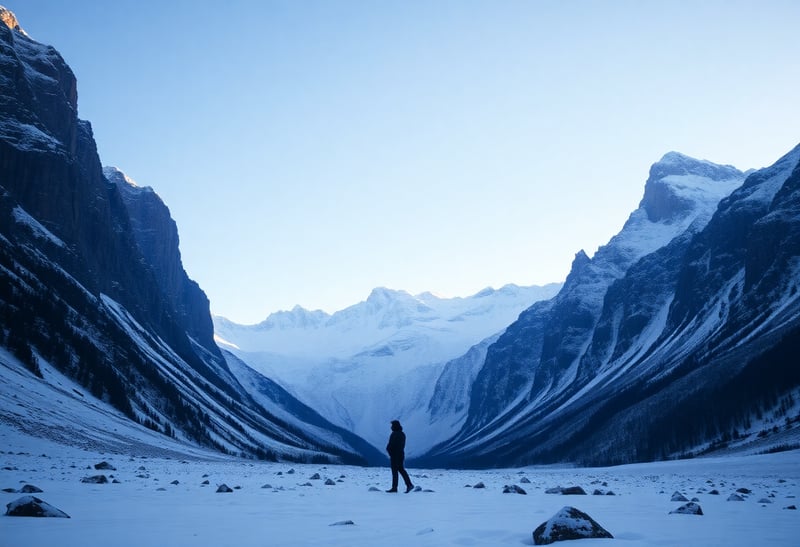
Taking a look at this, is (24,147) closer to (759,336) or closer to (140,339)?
(140,339)

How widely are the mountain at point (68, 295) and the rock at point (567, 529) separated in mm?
70092

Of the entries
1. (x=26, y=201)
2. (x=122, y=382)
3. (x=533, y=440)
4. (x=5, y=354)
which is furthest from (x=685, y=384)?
(x=26, y=201)

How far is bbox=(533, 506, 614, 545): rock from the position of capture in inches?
461

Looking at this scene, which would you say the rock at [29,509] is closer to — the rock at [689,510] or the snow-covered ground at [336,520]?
the snow-covered ground at [336,520]

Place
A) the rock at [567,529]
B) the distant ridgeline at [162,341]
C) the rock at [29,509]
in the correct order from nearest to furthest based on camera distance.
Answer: the rock at [567,529] → the rock at [29,509] → the distant ridgeline at [162,341]

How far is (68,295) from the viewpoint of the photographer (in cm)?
13200

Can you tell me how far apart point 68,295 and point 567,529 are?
143 meters

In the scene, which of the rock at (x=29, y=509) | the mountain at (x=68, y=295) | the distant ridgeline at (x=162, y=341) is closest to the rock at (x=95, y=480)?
the rock at (x=29, y=509)

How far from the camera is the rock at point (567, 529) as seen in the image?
11.7 m

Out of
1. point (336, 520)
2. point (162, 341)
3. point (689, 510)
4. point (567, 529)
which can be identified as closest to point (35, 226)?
point (162, 341)

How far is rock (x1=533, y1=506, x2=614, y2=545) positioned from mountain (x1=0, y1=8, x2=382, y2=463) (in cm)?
7009

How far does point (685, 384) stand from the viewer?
451 ft

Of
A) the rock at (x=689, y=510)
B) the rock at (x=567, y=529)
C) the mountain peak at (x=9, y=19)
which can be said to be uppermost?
the mountain peak at (x=9, y=19)

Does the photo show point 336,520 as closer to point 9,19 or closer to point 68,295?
point 68,295
